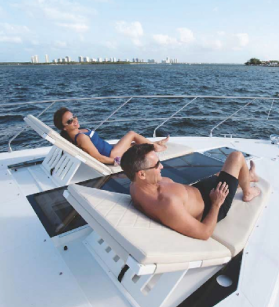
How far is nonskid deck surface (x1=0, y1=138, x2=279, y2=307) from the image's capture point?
1.28m

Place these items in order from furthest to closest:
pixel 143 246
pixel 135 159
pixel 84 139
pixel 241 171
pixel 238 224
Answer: pixel 84 139
pixel 241 171
pixel 238 224
pixel 135 159
pixel 143 246

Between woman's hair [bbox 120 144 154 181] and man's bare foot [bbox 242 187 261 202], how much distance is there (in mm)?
1034

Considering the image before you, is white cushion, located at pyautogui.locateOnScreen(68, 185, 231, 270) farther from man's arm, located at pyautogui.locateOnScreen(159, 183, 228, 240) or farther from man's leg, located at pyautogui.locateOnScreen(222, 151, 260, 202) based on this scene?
man's leg, located at pyautogui.locateOnScreen(222, 151, 260, 202)

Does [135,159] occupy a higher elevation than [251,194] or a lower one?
higher

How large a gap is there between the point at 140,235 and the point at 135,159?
1.20ft

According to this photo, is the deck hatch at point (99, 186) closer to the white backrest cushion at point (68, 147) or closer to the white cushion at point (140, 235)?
the white backrest cushion at point (68, 147)

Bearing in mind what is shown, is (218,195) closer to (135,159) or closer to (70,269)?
(135,159)

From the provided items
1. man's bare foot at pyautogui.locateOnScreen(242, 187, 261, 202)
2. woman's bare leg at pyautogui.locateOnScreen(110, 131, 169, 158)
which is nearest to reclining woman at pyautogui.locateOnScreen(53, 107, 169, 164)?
woman's bare leg at pyautogui.locateOnScreen(110, 131, 169, 158)

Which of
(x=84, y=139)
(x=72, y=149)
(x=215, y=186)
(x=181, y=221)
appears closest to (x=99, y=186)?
(x=72, y=149)

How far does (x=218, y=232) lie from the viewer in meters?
1.53

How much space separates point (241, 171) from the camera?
191cm

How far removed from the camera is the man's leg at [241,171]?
5.98 feet

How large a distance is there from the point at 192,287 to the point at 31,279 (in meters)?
0.89

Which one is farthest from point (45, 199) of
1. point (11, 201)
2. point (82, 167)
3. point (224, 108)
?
point (224, 108)
